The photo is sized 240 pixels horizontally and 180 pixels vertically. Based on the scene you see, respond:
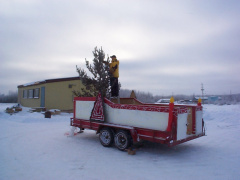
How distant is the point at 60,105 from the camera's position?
18.8 meters

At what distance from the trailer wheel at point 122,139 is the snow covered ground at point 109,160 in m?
0.19

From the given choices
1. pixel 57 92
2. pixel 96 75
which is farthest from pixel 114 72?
pixel 57 92

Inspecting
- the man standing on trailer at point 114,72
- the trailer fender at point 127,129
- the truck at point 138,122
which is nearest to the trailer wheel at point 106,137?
Result: the truck at point 138,122

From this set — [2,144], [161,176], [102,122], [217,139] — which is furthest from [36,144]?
[217,139]

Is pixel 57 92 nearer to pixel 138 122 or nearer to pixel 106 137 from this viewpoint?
pixel 106 137

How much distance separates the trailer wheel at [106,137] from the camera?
6828 mm

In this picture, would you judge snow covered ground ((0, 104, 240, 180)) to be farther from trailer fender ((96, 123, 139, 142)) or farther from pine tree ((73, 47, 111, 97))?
pine tree ((73, 47, 111, 97))

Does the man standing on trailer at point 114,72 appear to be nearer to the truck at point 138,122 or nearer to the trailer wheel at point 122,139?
the truck at point 138,122

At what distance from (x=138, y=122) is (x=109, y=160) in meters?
1.50

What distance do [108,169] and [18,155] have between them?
9.68 ft

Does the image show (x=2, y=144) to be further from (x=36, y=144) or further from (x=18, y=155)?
(x=18, y=155)

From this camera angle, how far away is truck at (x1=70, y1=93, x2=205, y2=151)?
18.4ft

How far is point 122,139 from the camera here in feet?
21.4

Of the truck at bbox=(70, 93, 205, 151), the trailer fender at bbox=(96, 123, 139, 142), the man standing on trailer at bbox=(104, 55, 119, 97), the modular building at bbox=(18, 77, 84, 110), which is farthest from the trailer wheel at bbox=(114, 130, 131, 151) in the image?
the modular building at bbox=(18, 77, 84, 110)
